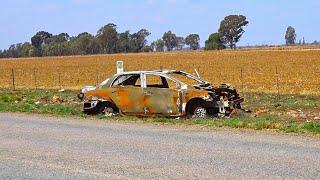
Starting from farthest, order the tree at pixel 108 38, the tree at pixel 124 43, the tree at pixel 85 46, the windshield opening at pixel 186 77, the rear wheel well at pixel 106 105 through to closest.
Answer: the tree at pixel 85 46, the tree at pixel 124 43, the tree at pixel 108 38, the rear wheel well at pixel 106 105, the windshield opening at pixel 186 77

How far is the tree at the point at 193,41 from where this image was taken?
187875 mm

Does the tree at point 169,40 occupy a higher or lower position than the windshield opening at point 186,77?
higher

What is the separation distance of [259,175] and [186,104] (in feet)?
28.1

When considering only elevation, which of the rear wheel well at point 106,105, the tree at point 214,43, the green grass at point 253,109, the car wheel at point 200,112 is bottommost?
the green grass at point 253,109

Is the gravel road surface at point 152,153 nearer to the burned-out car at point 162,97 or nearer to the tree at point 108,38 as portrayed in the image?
the burned-out car at point 162,97

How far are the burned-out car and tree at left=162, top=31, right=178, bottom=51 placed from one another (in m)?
169

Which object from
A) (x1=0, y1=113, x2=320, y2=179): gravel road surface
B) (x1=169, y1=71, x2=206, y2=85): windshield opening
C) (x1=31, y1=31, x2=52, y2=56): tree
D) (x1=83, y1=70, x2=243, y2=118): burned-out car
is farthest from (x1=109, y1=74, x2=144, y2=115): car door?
(x1=31, y1=31, x2=52, y2=56): tree

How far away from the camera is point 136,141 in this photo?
1156 centimetres

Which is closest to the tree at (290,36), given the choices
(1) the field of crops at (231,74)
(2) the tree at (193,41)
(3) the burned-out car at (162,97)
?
(2) the tree at (193,41)

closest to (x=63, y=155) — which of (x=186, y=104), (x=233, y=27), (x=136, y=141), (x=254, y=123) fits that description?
(x=136, y=141)

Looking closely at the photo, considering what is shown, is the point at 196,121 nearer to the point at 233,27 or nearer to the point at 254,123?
the point at 254,123

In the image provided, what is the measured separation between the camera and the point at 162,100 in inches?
652

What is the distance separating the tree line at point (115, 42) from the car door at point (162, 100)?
432 ft

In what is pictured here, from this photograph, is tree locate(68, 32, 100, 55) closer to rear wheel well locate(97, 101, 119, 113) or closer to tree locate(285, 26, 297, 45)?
tree locate(285, 26, 297, 45)
